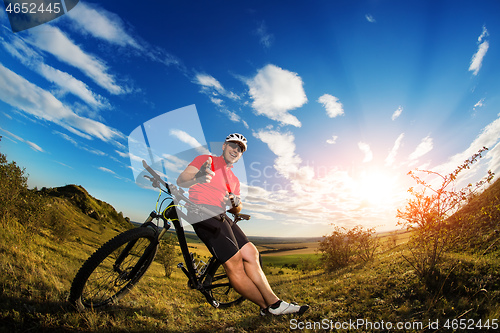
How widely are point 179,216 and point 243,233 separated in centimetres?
146

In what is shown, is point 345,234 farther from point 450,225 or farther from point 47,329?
point 47,329

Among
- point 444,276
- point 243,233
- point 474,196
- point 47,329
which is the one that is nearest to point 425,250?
point 444,276

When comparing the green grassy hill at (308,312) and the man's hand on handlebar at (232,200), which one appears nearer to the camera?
the green grassy hill at (308,312)

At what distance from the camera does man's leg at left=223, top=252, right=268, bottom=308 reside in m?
3.70

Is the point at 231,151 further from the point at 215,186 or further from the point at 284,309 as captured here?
the point at 284,309

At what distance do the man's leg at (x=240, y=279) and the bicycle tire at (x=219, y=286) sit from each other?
2.81 ft

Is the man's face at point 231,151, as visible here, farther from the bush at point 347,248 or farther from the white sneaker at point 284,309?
the bush at point 347,248

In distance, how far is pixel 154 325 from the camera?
3424 millimetres

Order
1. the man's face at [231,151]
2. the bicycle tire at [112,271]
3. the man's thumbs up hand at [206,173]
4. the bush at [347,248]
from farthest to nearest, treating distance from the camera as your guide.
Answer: the bush at [347,248] < the man's face at [231,151] < the man's thumbs up hand at [206,173] < the bicycle tire at [112,271]

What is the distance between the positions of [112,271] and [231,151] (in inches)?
123

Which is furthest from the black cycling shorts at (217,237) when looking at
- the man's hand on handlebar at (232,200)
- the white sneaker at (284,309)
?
the white sneaker at (284,309)

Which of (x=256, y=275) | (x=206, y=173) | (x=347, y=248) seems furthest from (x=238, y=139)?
(x=347, y=248)

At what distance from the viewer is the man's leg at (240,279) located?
370 centimetres

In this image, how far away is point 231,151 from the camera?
4.50m
